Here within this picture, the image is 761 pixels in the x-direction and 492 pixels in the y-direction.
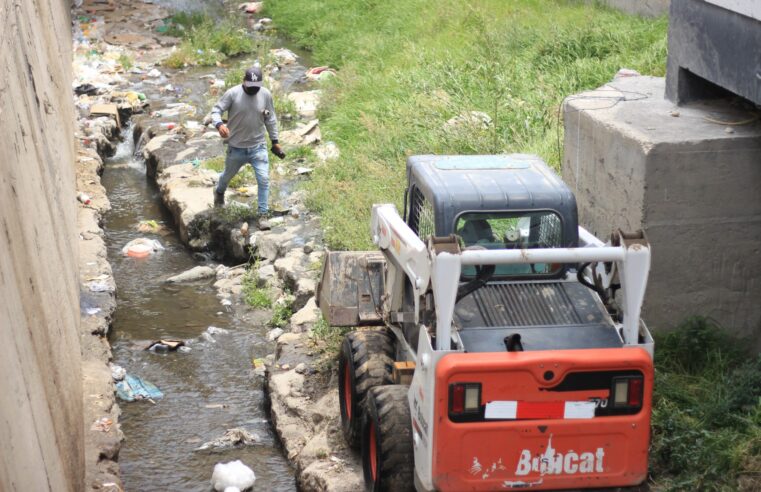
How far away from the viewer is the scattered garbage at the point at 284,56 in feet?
56.8

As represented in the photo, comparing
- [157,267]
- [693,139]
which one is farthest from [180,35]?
[693,139]

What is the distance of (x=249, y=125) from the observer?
10180mm

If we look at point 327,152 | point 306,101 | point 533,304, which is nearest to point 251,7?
point 306,101

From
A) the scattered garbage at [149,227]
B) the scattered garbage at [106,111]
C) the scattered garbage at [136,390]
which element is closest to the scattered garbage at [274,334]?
the scattered garbage at [136,390]

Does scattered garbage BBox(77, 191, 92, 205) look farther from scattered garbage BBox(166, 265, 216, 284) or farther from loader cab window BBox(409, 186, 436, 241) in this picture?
loader cab window BBox(409, 186, 436, 241)

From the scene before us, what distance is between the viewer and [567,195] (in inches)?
214

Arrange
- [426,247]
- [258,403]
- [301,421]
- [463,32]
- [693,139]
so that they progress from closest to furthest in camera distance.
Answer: [426,247]
[693,139]
[301,421]
[258,403]
[463,32]

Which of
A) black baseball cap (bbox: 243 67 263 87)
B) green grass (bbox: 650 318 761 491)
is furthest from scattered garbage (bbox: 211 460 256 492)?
black baseball cap (bbox: 243 67 263 87)

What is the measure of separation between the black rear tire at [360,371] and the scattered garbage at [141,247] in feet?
15.5

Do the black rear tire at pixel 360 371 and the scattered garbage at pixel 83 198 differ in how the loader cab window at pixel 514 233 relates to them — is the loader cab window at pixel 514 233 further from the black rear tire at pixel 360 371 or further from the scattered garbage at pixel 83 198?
the scattered garbage at pixel 83 198

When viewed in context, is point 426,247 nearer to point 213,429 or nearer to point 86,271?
point 213,429

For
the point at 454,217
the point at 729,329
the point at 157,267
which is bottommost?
Result: the point at 157,267

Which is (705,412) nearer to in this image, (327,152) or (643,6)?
(327,152)

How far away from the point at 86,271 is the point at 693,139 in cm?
590
